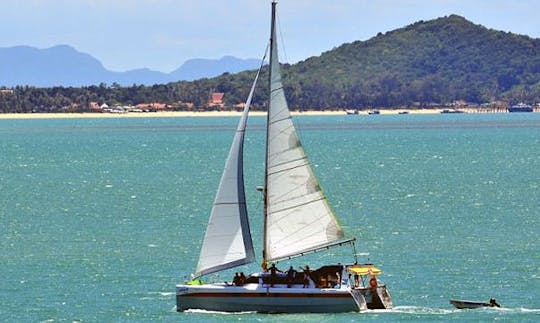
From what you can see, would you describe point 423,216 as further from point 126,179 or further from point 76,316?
point 126,179

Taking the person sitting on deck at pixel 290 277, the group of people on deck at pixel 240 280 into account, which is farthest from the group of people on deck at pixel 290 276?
the group of people on deck at pixel 240 280

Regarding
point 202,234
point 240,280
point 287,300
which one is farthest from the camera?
point 202,234

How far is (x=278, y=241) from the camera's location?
162 ft

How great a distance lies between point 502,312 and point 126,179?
76.4 meters

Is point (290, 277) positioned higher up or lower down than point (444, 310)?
higher up

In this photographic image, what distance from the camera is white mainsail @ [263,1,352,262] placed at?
49156 millimetres

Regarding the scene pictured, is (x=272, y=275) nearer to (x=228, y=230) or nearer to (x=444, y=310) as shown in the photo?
(x=228, y=230)

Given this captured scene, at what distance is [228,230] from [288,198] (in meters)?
2.34

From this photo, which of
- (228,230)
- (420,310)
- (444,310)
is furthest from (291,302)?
(444,310)

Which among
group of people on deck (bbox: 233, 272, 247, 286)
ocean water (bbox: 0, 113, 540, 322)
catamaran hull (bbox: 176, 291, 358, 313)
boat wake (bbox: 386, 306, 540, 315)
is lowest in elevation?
ocean water (bbox: 0, 113, 540, 322)

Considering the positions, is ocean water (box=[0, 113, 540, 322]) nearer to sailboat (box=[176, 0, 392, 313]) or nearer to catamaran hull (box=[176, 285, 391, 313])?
catamaran hull (box=[176, 285, 391, 313])

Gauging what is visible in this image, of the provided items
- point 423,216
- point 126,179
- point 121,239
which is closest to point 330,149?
point 126,179

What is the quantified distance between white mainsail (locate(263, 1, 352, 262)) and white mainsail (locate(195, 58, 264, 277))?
36.2 inches

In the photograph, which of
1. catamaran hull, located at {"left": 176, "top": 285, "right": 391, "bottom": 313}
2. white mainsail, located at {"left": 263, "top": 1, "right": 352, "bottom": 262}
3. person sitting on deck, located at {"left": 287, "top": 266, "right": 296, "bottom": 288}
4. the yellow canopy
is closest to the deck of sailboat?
catamaran hull, located at {"left": 176, "top": 285, "right": 391, "bottom": 313}
